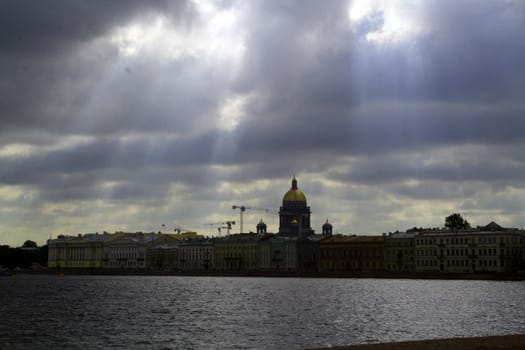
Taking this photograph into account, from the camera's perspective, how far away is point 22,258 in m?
182

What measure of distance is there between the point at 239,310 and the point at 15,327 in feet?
44.3

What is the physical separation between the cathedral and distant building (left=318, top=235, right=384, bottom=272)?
1534 cm

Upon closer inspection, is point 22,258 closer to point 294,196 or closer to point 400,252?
point 294,196

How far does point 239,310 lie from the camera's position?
49.4 metres

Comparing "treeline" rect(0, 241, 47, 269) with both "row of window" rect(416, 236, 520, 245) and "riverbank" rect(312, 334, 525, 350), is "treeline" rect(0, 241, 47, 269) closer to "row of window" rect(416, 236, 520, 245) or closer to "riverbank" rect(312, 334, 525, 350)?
"row of window" rect(416, 236, 520, 245)

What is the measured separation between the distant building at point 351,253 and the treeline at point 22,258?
68447 millimetres

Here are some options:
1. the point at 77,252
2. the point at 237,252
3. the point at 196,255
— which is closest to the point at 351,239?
the point at 237,252

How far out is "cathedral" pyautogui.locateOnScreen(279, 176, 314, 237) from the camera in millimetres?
149500

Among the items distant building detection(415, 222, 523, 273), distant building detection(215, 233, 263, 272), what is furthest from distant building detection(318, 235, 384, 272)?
distant building detection(215, 233, 263, 272)

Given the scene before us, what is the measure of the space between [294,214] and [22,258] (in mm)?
60775

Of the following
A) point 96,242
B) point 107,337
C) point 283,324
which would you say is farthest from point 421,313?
point 96,242

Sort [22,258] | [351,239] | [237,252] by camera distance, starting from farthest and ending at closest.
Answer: [22,258]
[237,252]
[351,239]

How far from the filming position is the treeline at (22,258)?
572 feet

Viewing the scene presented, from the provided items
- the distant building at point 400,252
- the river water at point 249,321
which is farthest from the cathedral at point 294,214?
the river water at point 249,321
